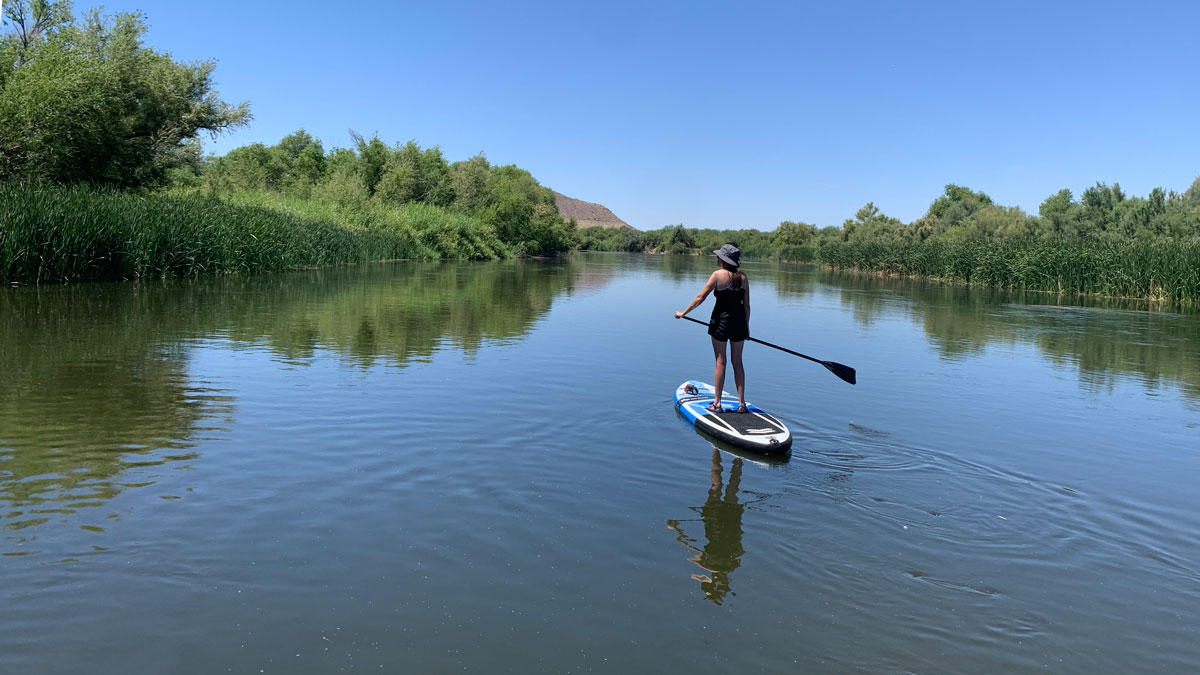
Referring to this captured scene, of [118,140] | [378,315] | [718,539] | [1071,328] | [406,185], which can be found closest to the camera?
[718,539]

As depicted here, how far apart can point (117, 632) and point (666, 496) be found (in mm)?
4082

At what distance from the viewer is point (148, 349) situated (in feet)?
41.1

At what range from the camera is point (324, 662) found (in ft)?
12.8

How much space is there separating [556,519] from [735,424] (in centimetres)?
333

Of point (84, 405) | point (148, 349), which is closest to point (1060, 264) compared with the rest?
point (148, 349)

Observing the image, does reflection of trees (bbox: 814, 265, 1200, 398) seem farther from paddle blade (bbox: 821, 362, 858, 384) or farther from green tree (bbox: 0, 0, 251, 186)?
green tree (bbox: 0, 0, 251, 186)

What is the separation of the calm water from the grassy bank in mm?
9672

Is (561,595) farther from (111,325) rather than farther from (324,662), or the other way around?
(111,325)

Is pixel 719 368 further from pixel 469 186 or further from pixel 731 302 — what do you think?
pixel 469 186

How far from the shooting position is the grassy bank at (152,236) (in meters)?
21.0

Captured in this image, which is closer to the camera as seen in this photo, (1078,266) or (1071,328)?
(1071,328)

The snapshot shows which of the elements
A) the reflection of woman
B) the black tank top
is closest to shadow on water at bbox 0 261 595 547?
the reflection of woman

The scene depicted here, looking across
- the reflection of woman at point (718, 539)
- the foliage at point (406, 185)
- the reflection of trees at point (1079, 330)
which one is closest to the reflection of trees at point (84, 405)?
the reflection of woman at point (718, 539)

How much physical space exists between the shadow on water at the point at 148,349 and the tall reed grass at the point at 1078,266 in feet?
90.1
